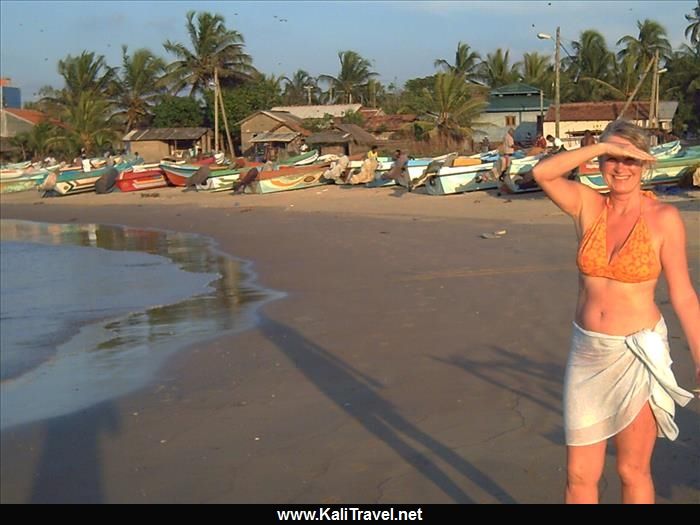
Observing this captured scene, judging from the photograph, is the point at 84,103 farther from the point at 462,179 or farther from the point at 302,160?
the point at 462,179

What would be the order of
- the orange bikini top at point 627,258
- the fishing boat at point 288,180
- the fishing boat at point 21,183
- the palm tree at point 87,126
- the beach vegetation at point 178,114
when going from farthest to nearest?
the beach vegetation at point 178,114 < the palm tree at point 87,126 < the fishing boat at point 21,183 < the fishing boat at point 288,180 < the orange bikini top at point 627,258

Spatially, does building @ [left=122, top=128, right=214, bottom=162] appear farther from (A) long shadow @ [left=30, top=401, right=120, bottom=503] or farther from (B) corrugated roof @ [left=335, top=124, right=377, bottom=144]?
(A) long shadow @ [left=30, top=401, right=120, bottom=503]

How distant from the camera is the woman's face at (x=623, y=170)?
3197 mm

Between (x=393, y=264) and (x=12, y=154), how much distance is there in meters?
50.1

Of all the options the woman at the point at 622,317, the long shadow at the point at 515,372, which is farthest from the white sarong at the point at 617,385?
the long shadow at the point at 515,372

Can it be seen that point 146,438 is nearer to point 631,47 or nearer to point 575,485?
point 575,485

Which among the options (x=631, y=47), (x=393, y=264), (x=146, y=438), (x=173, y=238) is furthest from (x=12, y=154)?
(x=146, y=438)

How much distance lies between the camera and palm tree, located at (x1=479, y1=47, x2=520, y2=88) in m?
57.6

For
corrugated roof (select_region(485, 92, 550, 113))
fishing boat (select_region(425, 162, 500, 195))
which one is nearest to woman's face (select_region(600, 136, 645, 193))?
fishing boat (select_region(425, 162, 500, 195))

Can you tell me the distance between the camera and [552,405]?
17.6ft

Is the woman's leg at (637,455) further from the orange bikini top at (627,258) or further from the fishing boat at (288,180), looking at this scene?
the fishing boat at (288,180)

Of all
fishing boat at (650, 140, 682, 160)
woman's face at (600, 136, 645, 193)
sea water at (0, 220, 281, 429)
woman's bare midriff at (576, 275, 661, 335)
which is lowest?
sea water at (0, 220, 281, 429)

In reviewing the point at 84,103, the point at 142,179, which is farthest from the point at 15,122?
the point at 142,179

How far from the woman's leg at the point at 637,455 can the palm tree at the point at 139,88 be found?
50.7 m
